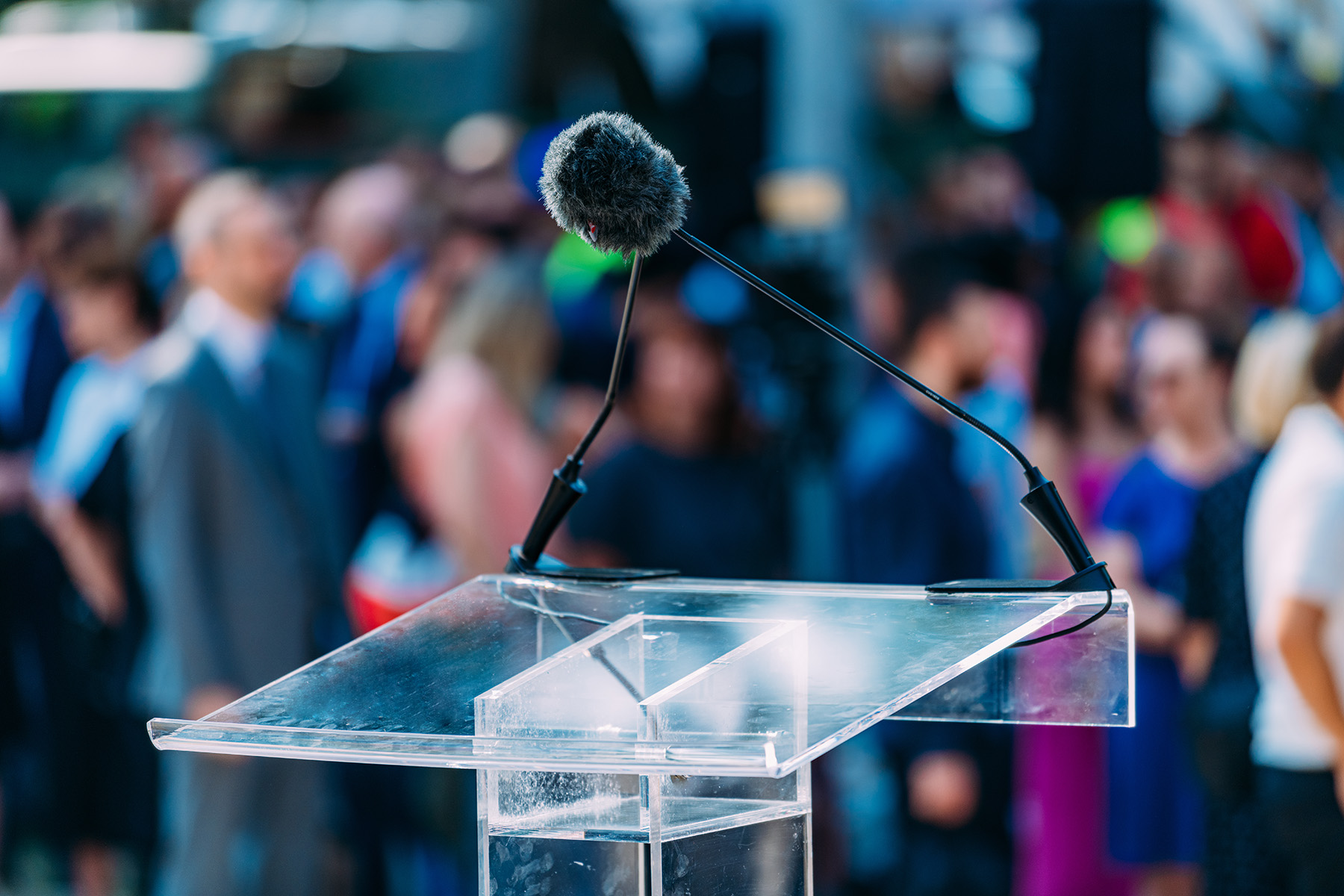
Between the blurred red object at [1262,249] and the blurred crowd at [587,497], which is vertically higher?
the blurred red object at [1262,249]

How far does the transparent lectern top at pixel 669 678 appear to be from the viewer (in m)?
1.19

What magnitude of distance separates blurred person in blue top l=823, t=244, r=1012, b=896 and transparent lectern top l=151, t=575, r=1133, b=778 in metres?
1.78

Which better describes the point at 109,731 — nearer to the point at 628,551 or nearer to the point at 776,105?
the point at 628,551

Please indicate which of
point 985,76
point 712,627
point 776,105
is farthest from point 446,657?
point 985,76

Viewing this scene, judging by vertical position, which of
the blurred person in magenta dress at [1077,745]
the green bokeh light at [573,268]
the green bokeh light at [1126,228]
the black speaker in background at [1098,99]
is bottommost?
the blurred person in magenta dress at [1077,745]

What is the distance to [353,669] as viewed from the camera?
4.66 ft

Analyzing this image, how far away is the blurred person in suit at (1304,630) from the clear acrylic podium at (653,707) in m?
1.21

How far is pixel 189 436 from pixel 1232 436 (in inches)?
92.9

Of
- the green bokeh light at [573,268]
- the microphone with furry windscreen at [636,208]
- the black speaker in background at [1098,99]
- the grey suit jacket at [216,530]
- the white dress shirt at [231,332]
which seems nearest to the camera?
the microphone with furry windscreen at [636,208]

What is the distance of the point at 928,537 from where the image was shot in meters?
3.42

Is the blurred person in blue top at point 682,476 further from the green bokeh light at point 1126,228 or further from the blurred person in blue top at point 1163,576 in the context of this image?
the green bokeh light at point 1126,228

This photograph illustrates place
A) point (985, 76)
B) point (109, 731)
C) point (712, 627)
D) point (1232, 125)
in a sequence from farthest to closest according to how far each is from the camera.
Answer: point (985, 76)
point (1232, 125)
point (109, 731)
point (712, 627)

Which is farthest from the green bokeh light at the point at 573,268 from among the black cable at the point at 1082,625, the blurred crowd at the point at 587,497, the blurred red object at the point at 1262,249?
the black cable at the point at 1082,625

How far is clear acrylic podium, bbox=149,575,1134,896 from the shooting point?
1195 mm
